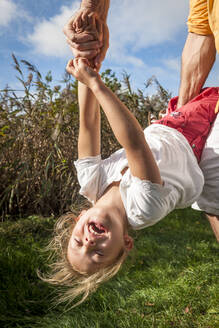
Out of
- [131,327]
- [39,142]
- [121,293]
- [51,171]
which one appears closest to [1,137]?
[39,142]

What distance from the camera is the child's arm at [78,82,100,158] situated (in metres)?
1.97

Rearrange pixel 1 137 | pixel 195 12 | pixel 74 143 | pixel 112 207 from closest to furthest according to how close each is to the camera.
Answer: pixel 112 207, pixel 195 12, pixel 1 137, pixel 74 143

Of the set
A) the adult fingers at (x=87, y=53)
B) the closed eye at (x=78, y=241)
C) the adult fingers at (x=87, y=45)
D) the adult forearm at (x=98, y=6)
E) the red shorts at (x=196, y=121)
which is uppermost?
the adult forearm at (x=98, y=6)

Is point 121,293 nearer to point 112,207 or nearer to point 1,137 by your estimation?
point 112,207

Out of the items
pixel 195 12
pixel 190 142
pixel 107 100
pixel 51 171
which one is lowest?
pixel 51 171

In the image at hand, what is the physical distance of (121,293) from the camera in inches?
111

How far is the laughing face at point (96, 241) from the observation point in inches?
78.6

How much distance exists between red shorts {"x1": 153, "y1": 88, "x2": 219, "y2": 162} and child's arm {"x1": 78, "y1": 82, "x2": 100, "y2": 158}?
→ 0.43m

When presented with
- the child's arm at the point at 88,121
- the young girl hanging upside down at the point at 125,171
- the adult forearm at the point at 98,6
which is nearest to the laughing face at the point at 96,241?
the young girl hanging upside down at the point at 125,171

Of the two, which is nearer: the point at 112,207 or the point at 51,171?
the point at 112,207

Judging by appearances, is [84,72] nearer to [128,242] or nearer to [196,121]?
[196,121]

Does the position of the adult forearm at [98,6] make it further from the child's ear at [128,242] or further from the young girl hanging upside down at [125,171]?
the child's ear at [128,242]

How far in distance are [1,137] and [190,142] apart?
2.58 m

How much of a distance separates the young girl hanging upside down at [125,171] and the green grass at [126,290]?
0.37 meters
